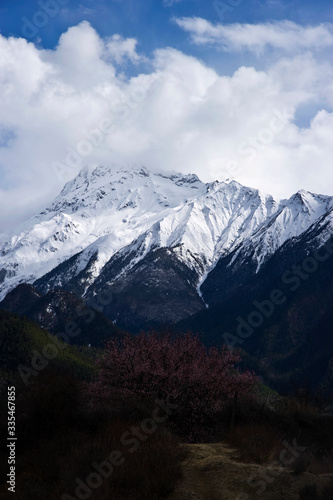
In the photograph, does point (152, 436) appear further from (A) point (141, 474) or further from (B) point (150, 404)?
(B) point (150, 404)

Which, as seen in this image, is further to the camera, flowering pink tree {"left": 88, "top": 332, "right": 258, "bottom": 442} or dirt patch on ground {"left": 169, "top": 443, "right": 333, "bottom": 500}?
flowering pink tree {"left": 88, "top": 332, "right": 258, "bottom": 442}

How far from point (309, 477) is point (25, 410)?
10.5 meters

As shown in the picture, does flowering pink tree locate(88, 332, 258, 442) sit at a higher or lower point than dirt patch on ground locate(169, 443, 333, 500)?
higher

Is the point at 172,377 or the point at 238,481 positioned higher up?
the point at 172,377

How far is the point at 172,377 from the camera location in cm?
2512

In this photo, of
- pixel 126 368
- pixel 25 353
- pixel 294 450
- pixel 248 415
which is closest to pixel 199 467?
pixel 294 450

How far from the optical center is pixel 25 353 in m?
169

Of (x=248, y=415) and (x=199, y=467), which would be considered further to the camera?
(x=248, y=415)

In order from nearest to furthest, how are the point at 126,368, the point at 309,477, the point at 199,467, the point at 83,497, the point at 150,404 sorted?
the point at 83,497, the point at 309,477, the point at 199,467, the point at 150,404, the point at 126,368

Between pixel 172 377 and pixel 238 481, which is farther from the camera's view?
pixel 172 377

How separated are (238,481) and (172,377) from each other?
417 inches

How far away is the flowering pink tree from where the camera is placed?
931 inches

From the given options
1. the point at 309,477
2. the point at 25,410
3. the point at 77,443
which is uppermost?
the point at 25,410

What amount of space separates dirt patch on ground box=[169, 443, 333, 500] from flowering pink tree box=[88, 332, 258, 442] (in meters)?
7.10
